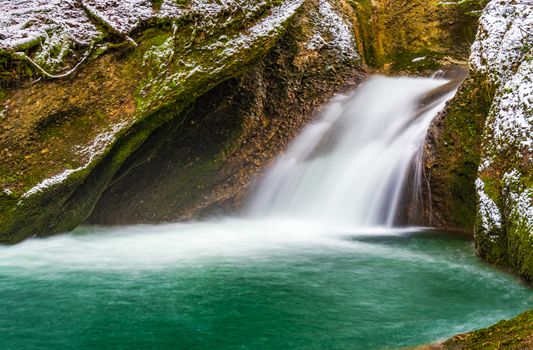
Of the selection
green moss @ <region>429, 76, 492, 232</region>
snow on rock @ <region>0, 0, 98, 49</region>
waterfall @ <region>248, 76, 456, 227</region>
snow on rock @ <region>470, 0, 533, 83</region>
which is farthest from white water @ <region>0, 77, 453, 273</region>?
snow on rock @ <region>0, 0, 98, 49</region>

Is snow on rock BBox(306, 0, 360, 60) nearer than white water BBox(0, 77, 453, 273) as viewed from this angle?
No

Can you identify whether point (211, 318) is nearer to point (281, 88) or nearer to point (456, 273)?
point (456, 273)

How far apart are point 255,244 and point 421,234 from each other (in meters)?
2.16

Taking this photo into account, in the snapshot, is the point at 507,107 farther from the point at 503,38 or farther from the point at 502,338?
the point at 502,338

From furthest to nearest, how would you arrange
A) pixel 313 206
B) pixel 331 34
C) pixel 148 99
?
pixel 331 34
pixel 313 206
pixel 148 99

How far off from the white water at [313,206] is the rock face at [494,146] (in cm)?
66

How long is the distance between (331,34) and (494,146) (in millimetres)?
3856

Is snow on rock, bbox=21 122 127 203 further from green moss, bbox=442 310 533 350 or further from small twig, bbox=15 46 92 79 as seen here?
green moss, bbox=442 310 533 350

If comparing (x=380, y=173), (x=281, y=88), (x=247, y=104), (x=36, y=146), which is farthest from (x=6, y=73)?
(x=380, y=173)

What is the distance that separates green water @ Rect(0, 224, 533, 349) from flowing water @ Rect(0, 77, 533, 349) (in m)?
0.02

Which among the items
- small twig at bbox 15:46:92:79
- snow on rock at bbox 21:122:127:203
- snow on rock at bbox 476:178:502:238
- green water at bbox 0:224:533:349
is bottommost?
green water at bbox 0:224:533:349

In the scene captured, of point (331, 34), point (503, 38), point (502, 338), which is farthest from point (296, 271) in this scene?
point (331, 34)

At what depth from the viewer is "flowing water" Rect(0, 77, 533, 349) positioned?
391 cm

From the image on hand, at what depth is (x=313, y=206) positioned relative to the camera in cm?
803
